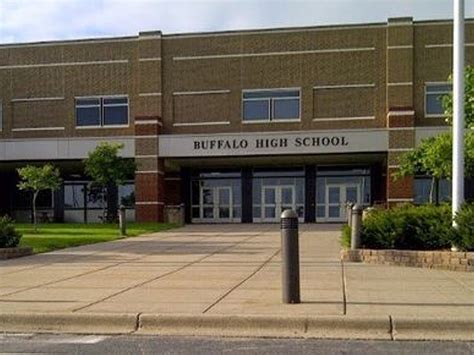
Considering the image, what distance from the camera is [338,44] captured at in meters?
36.8

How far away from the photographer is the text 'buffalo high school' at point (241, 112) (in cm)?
3619

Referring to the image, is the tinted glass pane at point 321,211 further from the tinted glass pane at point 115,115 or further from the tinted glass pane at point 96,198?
the tinted glass pane at point 96,198

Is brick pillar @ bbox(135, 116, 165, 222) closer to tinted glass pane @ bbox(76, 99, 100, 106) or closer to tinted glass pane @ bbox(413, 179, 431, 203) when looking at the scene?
tinted glass pane @ bbox(76, 99, 100, 106)

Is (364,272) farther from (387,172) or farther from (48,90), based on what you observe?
(48,90)

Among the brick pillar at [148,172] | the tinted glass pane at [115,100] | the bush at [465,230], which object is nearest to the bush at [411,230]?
the bush at [465,230]

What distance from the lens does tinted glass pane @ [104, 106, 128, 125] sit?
128 ft

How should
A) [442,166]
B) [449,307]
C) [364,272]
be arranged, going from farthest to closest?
[442,166]
[364,272]
[449,307]

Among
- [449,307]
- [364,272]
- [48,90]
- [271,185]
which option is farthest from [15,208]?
[449,307]

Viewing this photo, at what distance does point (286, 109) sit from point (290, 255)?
29.1 m

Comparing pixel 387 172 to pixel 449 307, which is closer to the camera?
pixel 449 307

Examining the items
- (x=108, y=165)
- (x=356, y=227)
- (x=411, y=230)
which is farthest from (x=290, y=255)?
(x=108, y=165)

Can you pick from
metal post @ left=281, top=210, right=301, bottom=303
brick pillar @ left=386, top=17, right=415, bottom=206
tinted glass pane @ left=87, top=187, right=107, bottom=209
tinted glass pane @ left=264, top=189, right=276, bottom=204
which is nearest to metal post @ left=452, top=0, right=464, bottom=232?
metal post @ left=281, top=210, right=301, bottom=303

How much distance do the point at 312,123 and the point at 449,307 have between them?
28873 mm

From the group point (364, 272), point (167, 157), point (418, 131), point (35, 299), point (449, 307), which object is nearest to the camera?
point (449, 307)
